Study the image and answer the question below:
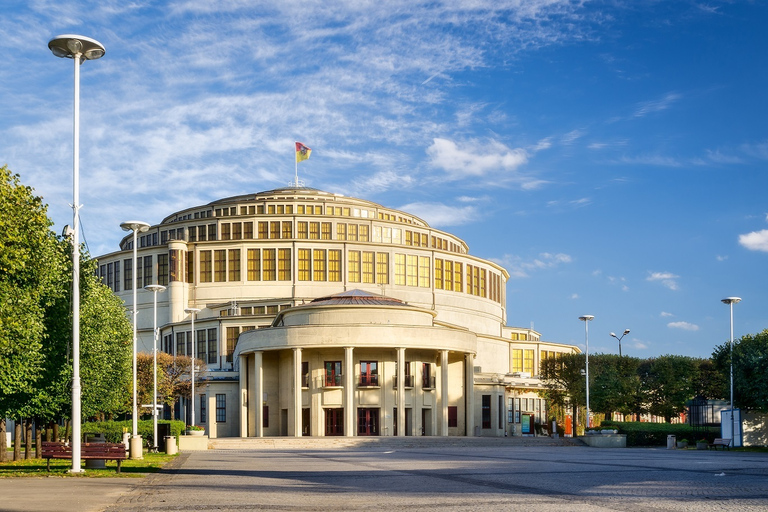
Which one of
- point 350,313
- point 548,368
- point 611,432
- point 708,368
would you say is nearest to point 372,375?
point 350,313

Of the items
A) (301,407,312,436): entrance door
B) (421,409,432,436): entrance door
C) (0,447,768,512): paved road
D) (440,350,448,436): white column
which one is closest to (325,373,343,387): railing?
(301,407,312,436): entrance door

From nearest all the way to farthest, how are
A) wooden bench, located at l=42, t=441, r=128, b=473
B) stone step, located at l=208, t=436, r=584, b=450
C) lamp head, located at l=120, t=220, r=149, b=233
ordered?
wooden bench, located at l=42, t=441, r=128, b=473, lamp head, located at l=120, t=220, r=149, b=233, stone step, located at l=208, t=436, r=584, b=450

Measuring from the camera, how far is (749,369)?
60125 millimetres

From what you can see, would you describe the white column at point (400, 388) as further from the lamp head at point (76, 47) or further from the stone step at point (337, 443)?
the lamp head at point (76, 47)

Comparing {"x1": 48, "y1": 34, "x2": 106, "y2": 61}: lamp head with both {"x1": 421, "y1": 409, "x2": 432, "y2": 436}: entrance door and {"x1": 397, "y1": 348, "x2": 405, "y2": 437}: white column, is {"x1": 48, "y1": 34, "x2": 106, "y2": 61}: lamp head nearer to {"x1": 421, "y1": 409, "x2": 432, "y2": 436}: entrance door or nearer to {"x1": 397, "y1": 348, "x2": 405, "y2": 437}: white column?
{"x1": 397, "y1": 348, "x2": 405, "y2": 437}: white column

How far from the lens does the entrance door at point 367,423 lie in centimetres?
6969

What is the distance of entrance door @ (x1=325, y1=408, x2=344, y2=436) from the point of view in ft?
228

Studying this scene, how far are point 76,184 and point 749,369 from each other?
4798 centimetres

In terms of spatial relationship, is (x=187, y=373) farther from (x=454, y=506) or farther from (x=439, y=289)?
(x=454, y=506)

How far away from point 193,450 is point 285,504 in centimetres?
3185

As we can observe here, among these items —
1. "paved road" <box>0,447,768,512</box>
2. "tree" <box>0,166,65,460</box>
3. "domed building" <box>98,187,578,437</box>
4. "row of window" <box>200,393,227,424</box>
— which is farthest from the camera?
"row of window" <box>200,393,227,424</box>

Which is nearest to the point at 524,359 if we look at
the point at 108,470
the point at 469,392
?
the point at 469,392

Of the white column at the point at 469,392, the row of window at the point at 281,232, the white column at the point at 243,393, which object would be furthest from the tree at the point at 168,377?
the white column at the point at 469,392

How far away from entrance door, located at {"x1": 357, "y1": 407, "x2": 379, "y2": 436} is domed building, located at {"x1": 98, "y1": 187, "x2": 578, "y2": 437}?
0.26 ft
